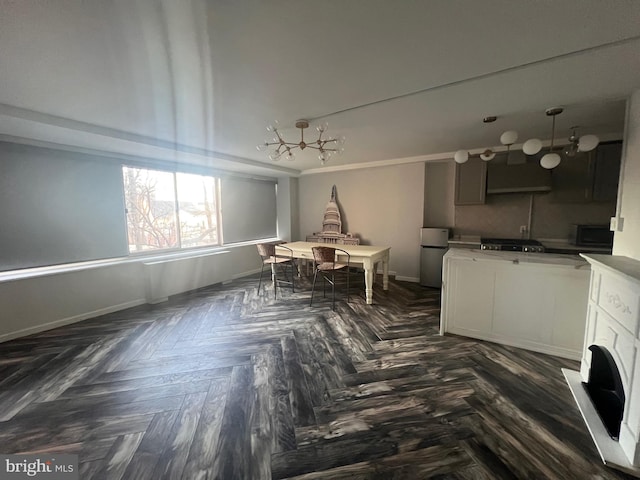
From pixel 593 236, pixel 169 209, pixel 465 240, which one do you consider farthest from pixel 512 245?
pixel 169 209

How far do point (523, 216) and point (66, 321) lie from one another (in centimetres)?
678

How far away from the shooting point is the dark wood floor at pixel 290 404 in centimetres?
146

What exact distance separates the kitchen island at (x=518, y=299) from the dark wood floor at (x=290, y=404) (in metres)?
0.18

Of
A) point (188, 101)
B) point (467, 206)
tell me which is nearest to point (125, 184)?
point (188, 101)

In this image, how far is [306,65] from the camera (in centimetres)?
175

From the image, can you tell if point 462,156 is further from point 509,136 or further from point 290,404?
point 290,404

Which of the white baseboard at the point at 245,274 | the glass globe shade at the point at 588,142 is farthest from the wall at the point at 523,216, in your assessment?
the white baseboard at the point at 245,274

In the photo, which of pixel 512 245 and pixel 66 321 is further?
pixel 512 245

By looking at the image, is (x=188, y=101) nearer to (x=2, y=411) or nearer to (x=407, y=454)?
(x=2, y=411)

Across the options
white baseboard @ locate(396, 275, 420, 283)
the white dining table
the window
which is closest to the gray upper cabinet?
white baseboard @ locate(396, 275, 420, 283)

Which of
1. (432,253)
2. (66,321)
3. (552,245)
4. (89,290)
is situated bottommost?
(66,321)

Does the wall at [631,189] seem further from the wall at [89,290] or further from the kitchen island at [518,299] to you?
the wall at [89,290]

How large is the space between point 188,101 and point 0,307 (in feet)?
10.2

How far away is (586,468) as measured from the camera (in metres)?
1.41
